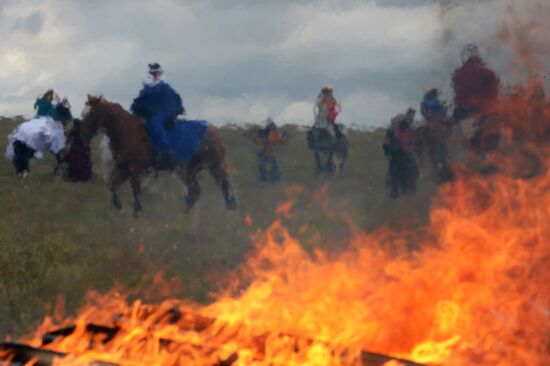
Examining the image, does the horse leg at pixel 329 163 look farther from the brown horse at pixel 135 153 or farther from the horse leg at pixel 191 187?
the horse leg at pixel 191 187

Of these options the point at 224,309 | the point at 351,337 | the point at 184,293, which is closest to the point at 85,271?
the point at 184,293

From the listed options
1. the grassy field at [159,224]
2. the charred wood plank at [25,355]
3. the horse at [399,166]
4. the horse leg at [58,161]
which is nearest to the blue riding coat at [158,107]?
the grassy field at [159,224]

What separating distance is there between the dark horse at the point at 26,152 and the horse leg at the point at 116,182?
9.36ft

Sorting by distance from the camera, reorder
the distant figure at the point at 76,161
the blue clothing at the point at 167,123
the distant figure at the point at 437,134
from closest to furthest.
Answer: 1. the blue clothing at the point at 167,123
2. the distant figure at the point at 437,134
3. the distant figure at the point at 76,161

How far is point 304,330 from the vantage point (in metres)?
6.38

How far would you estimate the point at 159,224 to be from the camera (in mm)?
16250

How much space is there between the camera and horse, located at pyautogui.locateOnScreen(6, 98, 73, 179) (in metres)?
18.5

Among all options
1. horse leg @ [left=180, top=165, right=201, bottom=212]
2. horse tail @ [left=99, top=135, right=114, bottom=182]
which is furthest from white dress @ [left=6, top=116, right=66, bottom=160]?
horse leg @ [left=180, top=165, right=201, bottom=212]

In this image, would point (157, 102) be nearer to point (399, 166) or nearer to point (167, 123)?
point (167, 123)

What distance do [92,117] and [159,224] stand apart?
101 inches

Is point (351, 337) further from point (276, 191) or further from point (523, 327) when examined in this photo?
point (276, 191)

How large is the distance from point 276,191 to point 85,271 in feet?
28.3

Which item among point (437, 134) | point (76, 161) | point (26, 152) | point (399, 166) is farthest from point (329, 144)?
point (26, 152)

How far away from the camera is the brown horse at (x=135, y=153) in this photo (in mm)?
15391
